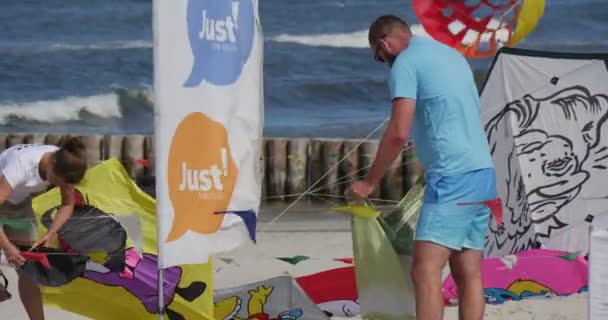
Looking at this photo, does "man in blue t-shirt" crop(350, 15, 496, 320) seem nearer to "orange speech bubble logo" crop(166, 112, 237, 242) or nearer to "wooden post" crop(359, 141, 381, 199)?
"orange speech bubble logo" crop(166, 112, 237, 242)

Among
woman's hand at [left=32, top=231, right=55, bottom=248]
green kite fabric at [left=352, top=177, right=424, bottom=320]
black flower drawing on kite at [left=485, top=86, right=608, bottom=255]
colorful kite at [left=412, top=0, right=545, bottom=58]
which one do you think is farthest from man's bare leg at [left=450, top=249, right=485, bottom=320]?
black flower drawing on kite at [left=485, top=86, right=608, bottom=255]

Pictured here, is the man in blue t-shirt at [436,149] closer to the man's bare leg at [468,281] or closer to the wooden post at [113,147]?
the man's bare leg at [468,281]

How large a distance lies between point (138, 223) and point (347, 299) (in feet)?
3.66

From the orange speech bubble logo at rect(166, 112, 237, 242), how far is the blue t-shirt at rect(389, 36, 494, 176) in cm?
77

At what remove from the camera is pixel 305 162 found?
36.2 ft

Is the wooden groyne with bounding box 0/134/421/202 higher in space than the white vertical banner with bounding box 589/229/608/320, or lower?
lower

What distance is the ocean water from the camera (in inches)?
727

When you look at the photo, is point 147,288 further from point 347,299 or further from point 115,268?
point 347,299

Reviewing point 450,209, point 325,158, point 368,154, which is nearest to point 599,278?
point 450,209

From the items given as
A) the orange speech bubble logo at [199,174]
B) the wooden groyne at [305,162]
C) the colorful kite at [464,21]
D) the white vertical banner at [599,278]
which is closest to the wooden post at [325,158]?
the wooden groyne at [305,162]

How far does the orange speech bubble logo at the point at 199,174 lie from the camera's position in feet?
16.1

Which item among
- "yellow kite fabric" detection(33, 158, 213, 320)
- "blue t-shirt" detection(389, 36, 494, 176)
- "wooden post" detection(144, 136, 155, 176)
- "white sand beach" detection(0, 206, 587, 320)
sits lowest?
"white sand beach" detection(0, 206, 587, 320)

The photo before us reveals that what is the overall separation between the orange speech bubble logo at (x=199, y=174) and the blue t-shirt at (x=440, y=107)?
77 centimetres

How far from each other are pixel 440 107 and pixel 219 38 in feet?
3.08
